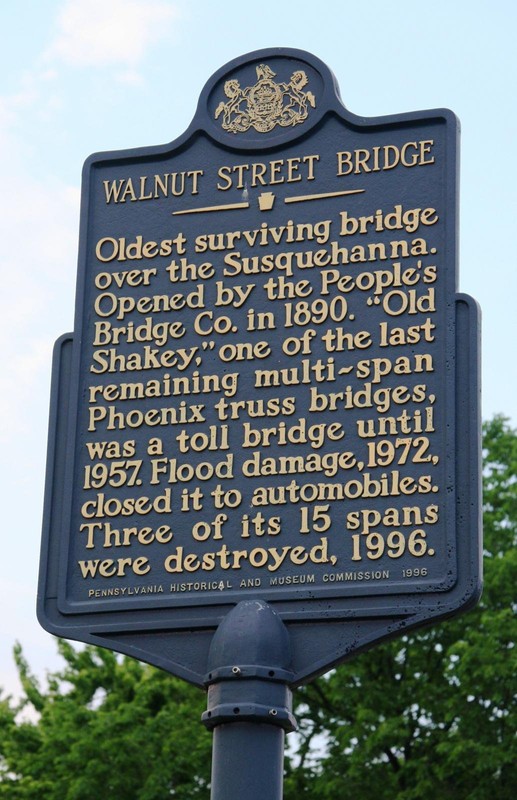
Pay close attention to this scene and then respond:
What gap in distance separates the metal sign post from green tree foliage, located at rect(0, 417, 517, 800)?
13.9 meters

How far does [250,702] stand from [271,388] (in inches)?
79.3

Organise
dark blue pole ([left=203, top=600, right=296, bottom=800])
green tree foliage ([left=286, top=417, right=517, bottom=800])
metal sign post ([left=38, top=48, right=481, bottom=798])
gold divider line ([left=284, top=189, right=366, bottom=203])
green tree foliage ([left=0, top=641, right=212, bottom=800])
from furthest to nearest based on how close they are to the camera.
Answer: green tree foliage ([left=0, top=641, right=212, bottom=800]) → green tree foliage ([left=286, top=417, right=517, bottom=800]) → gold divider line ([left=284, top=189, right=366, bottom=203]) → metal sign post ([left=38, top=48, right=481, bottom=798]) → dark blue pole ([left=203, top=600, right=296, bottom=800])

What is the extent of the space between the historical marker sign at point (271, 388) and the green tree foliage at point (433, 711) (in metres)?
13.9

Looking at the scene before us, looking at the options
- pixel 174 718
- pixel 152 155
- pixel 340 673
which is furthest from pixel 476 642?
pixel 152 155

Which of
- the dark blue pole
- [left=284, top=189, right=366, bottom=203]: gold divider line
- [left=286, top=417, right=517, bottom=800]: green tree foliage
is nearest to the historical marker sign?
[left=284, top=189, right=366, bottom=203]: gold divider line

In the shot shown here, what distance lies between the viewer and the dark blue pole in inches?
340

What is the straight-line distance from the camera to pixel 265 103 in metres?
10.2

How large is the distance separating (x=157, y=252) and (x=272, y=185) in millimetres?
929

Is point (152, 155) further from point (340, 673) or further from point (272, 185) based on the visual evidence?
point (340, 673)

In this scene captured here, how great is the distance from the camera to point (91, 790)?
78.9 feet

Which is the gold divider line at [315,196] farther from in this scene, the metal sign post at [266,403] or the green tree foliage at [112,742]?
the green tree foliage at [112,742]

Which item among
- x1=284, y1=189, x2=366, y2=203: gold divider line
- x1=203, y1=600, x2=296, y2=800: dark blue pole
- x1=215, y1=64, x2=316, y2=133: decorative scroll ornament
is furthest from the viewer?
x1=215, y1=64, x2=316, y2=133: decorative scroll ornament

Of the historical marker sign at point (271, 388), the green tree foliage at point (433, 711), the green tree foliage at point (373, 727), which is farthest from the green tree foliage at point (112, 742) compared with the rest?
the historical marker sign at point (271, 388)

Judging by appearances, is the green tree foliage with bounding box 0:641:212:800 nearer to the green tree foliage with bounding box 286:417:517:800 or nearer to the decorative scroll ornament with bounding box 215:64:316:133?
the green tree foliage with bounding box 286:417:517:800
